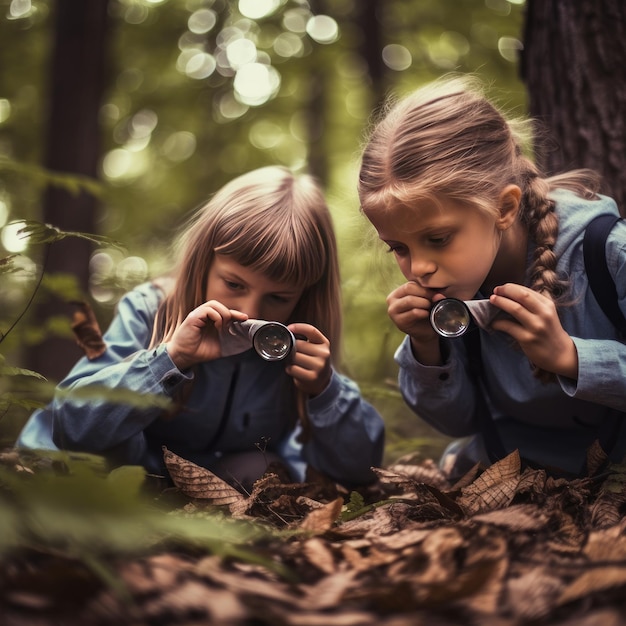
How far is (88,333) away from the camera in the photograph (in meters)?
2.92

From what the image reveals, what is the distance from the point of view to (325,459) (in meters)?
3.15

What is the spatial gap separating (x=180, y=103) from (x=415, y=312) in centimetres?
746

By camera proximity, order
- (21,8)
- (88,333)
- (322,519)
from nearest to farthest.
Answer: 1. (322,519)
2. (88,333)
3. (21,8)

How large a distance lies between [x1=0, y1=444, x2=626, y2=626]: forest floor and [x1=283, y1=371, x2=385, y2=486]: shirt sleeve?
989 mm

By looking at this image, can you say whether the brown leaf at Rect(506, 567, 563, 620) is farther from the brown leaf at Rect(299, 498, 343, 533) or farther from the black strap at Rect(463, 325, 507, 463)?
the black strap at Rect(463, 325, 507, 463)

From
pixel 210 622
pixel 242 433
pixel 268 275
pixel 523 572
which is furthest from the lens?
pixel 242 433

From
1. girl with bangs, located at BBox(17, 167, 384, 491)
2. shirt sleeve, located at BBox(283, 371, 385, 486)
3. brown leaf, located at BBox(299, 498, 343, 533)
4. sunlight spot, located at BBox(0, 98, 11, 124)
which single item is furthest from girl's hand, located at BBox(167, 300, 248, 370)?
sunlight spot, located at BBox(0, 98, 11, 124)

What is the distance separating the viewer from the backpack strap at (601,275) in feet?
8.34

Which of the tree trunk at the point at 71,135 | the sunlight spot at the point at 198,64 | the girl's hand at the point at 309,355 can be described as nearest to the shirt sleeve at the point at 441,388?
the girl's hand at the point at 309,355

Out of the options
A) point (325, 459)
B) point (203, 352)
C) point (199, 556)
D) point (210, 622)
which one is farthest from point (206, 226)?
point (210, 622)

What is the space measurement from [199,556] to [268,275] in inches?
57.1

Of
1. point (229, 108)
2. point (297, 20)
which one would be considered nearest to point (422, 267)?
point (297, 20)

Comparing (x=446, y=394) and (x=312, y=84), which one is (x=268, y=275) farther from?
(x=312, y=84)

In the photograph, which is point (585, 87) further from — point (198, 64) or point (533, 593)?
point (198, 64)
